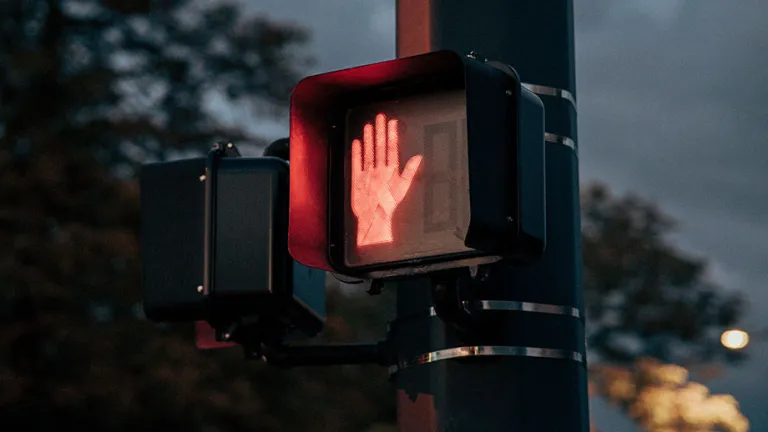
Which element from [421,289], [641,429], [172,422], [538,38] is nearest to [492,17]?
[538,38]

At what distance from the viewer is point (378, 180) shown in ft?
10.4

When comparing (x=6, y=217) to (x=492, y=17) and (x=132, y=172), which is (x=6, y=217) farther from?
(x=492, y=17)

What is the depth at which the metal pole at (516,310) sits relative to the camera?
336 centimetres

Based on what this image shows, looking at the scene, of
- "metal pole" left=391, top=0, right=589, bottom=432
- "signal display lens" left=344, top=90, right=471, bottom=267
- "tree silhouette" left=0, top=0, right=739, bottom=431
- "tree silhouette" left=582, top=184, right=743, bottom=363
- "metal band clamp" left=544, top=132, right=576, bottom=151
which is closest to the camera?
"signal display lens" left=344, top=90, right=471, bottom=267

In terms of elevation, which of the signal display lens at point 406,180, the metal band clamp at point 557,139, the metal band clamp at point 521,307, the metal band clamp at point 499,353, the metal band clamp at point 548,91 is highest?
the metal band clamp at point 548,91

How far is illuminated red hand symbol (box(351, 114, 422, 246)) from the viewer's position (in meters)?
3.11

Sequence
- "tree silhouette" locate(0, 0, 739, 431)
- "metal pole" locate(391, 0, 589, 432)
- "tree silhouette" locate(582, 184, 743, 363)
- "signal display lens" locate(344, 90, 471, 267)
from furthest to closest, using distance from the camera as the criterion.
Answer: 1. "tree silhouette" locate(582, 184, 743, 363)
2. "tree silhouette" locate(0, 0, 739, 431)
3. "metal pole" locate(391, 0, 589, 432)
4. "signal display lens" locate(344, 90, 471, 267)

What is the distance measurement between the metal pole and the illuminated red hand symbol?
0.35 meters

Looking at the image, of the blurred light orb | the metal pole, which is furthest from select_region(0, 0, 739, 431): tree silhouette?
the metal pole

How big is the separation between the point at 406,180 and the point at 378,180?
0.09 meters

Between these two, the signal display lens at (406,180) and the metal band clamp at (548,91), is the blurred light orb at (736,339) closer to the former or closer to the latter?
the metal band clamp at (548,91)

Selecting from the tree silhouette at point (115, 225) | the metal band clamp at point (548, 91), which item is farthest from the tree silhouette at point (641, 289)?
the metal band clamp at point (548, 91)

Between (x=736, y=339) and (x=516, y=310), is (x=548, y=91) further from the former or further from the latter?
(x=736, y=339)

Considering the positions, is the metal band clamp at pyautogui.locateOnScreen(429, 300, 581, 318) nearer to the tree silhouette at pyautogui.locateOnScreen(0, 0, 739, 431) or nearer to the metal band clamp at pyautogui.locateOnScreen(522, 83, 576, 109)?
the metal band clamp at pyautogui.locateOnScreen(522, 83, 576, 109)
